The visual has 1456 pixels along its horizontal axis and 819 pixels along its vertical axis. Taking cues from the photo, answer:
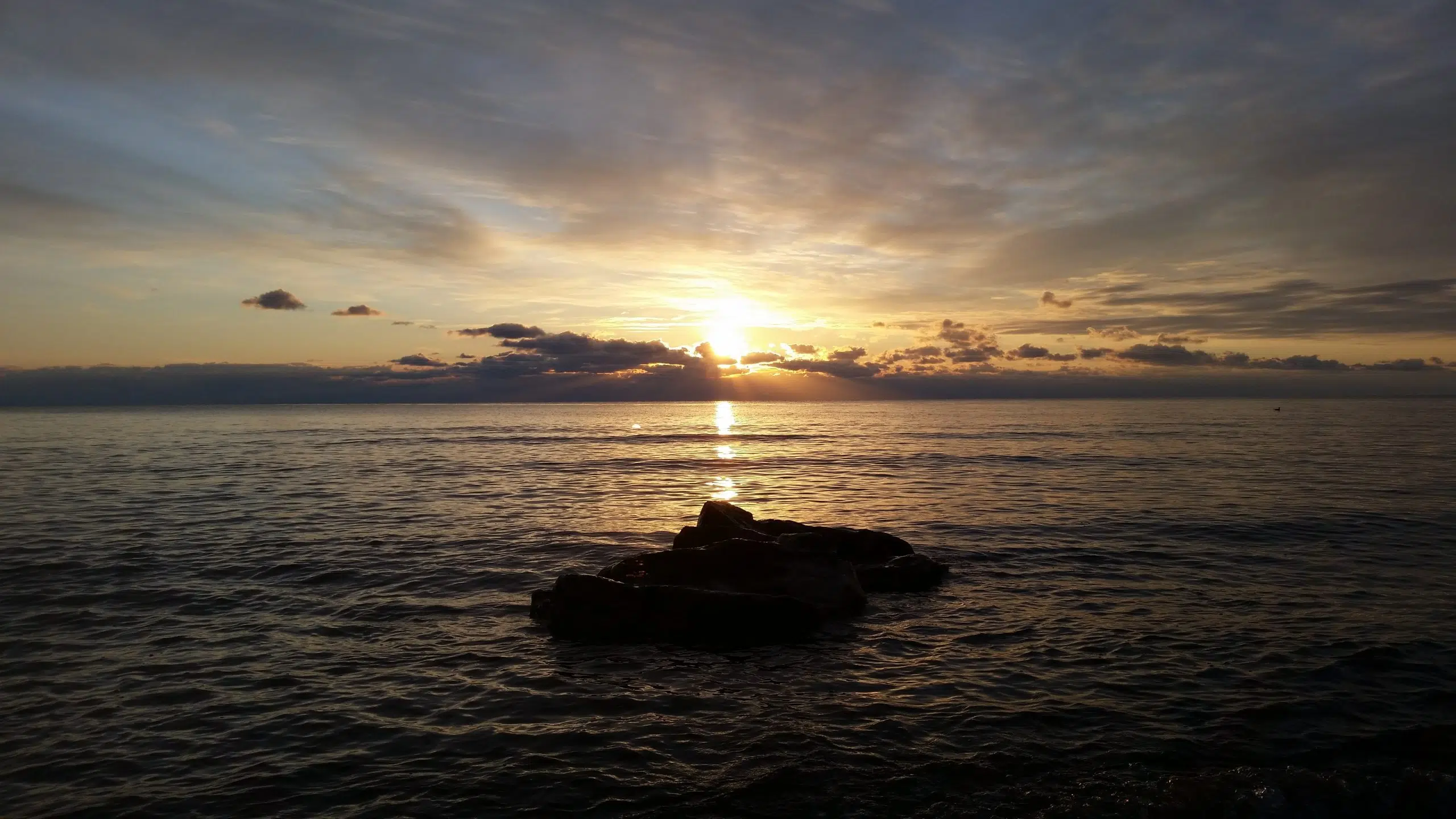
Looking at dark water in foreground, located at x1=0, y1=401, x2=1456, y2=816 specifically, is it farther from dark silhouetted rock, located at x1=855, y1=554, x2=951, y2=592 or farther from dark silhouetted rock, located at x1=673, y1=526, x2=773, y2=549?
dark silhouetted rock, located at x1=673, y1=526, x2=773, y2=549

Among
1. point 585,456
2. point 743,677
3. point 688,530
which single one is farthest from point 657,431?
point 743,677

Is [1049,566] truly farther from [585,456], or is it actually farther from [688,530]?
[585,456]

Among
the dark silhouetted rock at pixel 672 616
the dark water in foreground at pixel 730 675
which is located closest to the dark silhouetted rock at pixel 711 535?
the dark water in foreground at pixel 730 675

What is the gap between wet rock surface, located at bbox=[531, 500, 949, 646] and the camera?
672 inches

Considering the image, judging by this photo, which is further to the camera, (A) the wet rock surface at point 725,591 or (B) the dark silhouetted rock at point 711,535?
(B) the dark silhouetted rock at point 711,535

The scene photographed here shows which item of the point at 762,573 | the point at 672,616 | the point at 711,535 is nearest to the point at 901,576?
the point at 762,573

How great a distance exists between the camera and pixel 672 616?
1720 cm

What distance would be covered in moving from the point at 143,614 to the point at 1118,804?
71.4 ft

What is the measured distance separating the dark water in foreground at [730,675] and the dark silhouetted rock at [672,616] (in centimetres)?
77

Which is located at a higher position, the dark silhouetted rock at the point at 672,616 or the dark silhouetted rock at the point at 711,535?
the dark silhouetted rock at the point at 711,535

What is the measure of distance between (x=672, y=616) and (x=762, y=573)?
286 cm

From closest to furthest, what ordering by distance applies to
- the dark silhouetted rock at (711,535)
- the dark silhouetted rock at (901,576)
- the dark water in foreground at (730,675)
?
the dark water in foreground at (730,675), the dark silhouetted rock at (901,576), the dark silhouetted rock at (711,535)

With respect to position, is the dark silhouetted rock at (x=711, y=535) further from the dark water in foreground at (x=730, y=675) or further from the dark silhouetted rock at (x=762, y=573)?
the dark water in foreground at (x=730, y=675)

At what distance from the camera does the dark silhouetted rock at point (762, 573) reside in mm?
18750
